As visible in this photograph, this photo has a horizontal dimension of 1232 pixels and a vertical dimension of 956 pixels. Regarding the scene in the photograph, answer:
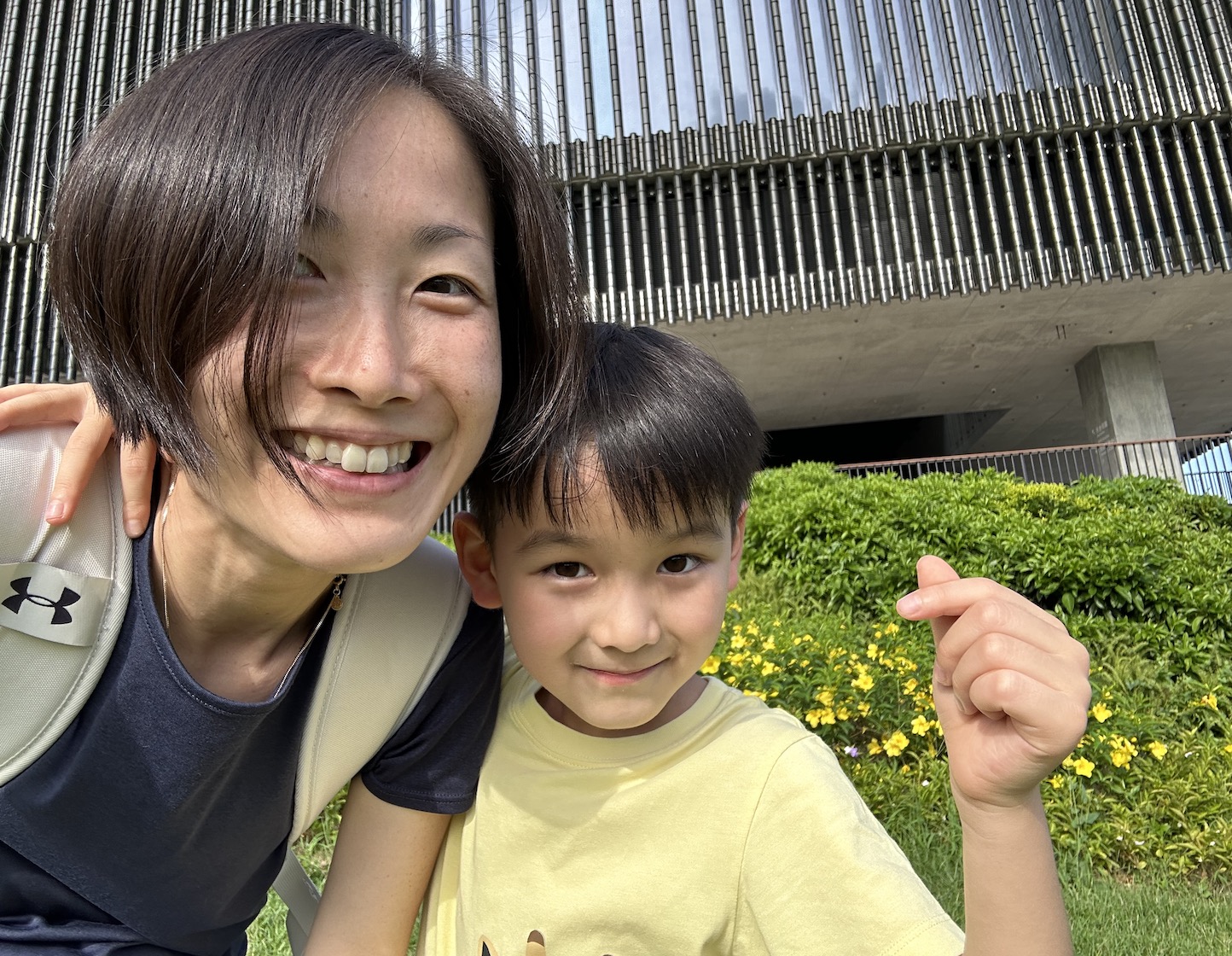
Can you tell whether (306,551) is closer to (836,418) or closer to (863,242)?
(863,242)

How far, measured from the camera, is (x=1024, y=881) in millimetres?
966

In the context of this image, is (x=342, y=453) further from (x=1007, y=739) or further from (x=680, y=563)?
A: (x=1007, y=739)

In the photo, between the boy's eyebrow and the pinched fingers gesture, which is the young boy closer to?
the boy's eyebrow

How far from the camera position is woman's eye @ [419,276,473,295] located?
43.1 inches

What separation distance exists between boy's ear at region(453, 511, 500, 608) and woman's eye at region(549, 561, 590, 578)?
0.15m

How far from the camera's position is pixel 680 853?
1.24m

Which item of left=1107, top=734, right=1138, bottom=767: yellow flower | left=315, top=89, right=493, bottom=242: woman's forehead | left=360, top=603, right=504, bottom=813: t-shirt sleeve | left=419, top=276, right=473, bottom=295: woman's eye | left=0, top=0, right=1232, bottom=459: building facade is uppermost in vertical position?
left=0, top=0, right=1232, bottom=459: building facade

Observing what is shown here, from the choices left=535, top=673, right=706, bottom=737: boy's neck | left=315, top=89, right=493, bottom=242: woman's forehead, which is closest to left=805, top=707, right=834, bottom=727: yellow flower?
left=535, top=673, right=706, bottom=737: boy's neck

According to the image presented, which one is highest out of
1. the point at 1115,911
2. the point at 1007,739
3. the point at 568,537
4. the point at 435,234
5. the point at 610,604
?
the point at 435,234

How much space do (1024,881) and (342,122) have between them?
1191 mm

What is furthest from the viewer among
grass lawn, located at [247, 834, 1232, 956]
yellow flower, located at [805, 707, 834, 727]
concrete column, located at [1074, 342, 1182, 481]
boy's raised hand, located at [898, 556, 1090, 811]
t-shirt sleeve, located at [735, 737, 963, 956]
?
concrete column, located at [1074, 342, 1182, 481]

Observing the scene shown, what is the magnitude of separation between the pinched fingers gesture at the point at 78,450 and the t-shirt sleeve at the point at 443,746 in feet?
1.70

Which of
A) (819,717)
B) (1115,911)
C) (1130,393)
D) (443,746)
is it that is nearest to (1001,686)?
(443,746)

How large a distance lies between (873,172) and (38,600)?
11476mm
